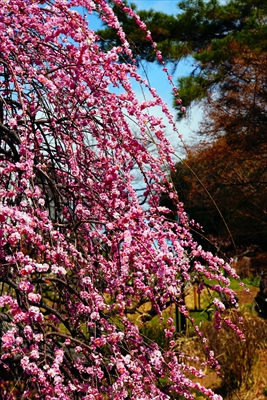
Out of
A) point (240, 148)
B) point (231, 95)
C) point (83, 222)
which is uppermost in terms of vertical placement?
point (231, 95)

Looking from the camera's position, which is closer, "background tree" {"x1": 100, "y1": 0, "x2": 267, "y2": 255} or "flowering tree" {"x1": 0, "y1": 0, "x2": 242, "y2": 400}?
"flowering tree" {"x1": 0, "y1": 0, "x2": 242, "y2": 400}

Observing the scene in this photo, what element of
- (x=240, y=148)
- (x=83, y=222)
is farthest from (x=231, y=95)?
(x=83, y=222)

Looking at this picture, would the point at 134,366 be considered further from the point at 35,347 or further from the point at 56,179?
the point at 56,179

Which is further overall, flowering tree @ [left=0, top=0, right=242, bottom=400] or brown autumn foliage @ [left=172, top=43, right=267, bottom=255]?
brown autumn foliage @ [left=172, top=43, right=267, bottom=255]

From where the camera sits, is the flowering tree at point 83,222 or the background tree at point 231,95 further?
the background tree at point 231,95

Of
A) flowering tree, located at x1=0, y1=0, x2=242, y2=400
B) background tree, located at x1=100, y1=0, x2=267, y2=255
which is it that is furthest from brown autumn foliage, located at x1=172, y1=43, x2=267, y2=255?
flowering tree, located at x1=0, y1=0, x2=242, y2=400

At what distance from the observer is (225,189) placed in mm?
14141

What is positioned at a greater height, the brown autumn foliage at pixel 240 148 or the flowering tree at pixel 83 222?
the brown autumn foliage at pixel 240 148

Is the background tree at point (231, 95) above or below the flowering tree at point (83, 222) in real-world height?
above

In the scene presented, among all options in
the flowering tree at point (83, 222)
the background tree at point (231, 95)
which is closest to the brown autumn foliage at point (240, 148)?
the background tree at point (231, 95)

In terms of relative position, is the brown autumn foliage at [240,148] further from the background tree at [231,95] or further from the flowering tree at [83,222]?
the flowering tree at [83,222]

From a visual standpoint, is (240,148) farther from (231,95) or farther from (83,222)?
(83,222)

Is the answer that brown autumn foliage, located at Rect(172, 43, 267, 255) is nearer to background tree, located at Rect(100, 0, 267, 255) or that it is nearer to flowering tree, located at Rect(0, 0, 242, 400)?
background tree, located at Rect(100, 0, 267, 255)

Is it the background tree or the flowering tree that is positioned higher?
the background tree
